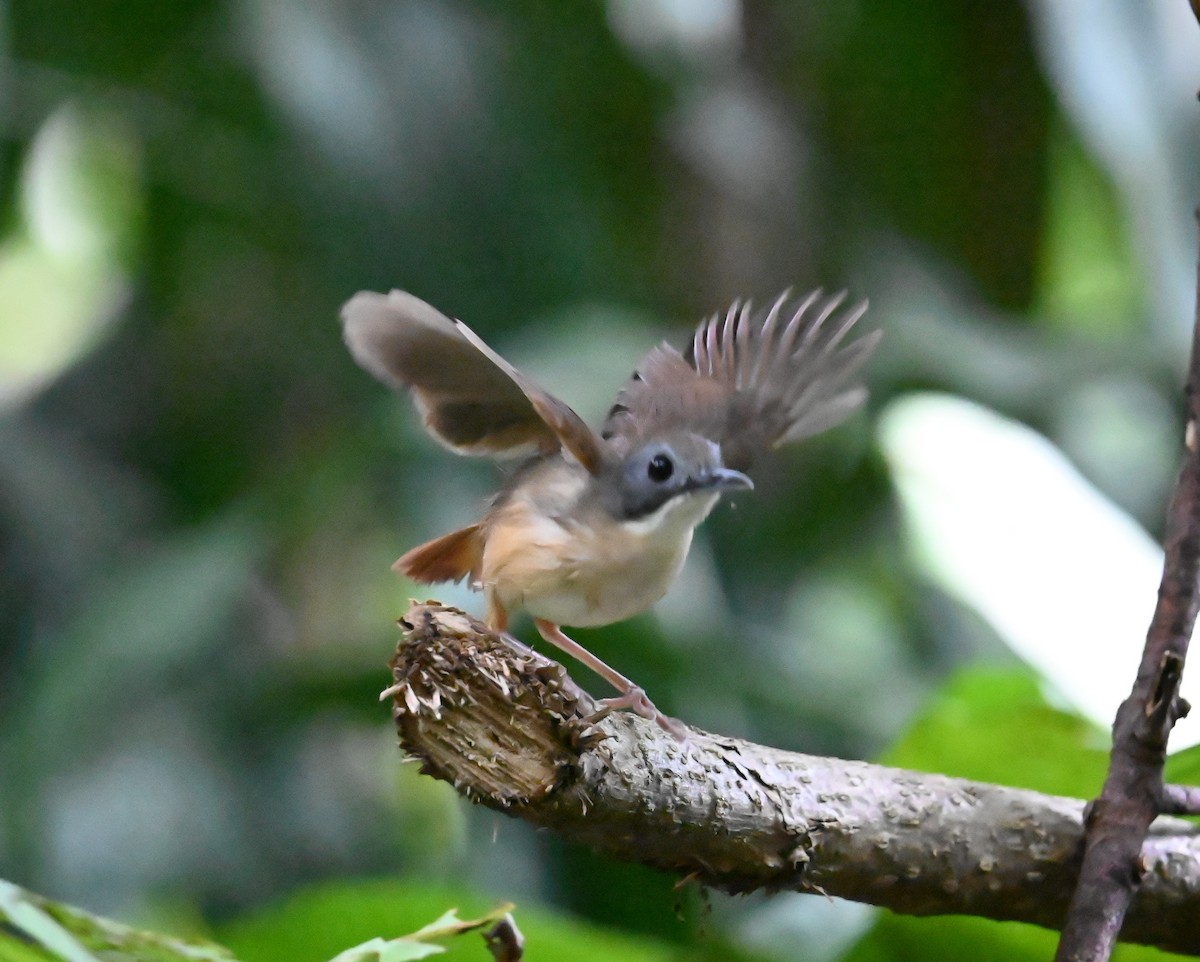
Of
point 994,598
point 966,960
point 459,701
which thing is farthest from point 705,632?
point 459,701

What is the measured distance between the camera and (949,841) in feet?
4.42

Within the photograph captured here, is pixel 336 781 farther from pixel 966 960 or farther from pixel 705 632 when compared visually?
pixel 966 960

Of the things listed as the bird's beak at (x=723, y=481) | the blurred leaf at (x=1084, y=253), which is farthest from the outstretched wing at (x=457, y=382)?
the blurred leaf at (x=1084, y=253)

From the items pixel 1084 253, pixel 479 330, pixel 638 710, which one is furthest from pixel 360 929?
pixel 1084 253

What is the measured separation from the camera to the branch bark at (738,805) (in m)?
1.14

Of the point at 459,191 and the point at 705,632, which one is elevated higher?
the point at 459,191

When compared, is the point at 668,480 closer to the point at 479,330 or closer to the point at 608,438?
the point at 608,438

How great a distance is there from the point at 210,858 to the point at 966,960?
2108 mm

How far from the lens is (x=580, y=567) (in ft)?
5.13

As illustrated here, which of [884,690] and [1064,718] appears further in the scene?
[884,690]

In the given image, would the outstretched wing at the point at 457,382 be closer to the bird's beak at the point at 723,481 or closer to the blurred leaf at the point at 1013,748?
the bird's beak at the point at 723,481

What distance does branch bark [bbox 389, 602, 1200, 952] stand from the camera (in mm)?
1139

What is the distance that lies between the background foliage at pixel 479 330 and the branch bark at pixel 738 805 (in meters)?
1.05

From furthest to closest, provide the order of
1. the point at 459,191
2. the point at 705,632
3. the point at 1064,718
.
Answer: the point at 459,191, the point at 705,632, the point at 1064,718
